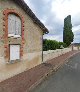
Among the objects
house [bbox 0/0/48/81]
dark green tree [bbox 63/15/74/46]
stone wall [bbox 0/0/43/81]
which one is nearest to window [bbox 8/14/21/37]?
house [bbox 0/0/48/81]

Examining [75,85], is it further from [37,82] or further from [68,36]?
[68,36]

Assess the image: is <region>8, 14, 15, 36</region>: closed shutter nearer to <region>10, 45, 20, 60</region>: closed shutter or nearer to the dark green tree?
<region>10, 45, 20, 60</region>: closed shutter

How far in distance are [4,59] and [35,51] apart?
704 centimetres

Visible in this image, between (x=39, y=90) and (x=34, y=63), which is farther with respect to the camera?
(x=34, y=63)

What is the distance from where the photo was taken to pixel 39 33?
22.5 metres

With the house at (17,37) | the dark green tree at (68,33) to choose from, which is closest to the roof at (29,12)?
the house at (17,37)

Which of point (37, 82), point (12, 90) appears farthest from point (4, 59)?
point (12, 90)

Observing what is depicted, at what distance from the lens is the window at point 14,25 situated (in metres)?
15.7

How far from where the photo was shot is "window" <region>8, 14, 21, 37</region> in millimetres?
15712

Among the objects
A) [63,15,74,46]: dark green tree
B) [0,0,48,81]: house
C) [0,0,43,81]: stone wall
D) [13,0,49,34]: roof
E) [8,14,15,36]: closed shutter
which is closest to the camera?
[0,0,43,81]: stone wall

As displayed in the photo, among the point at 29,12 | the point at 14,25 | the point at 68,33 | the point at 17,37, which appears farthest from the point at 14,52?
the point at 68,33

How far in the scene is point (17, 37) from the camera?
16.7 m

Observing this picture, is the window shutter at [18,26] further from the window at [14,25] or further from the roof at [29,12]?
the roof at [29,12]

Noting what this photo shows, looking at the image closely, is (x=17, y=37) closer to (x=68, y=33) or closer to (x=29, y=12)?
(x=29, y=12)
